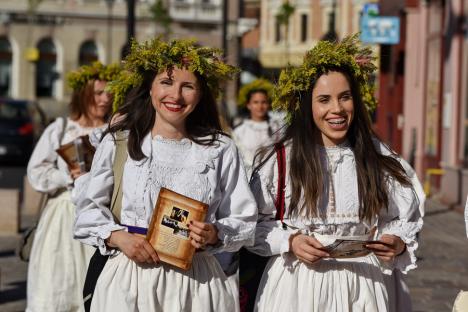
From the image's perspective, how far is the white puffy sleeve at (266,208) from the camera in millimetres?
5545

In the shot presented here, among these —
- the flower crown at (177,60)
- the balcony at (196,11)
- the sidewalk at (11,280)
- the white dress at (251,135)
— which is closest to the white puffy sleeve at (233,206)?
the flower crown at (177,60)

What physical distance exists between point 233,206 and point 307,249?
38 cm

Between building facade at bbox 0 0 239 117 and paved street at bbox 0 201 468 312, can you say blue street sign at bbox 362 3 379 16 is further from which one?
building facade at bbox 0 0 239 117

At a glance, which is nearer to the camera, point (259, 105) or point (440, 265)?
point (440, 265)

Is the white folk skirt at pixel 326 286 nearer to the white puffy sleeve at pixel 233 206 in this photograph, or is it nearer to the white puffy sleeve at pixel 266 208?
the white puffy sleeve at pixel 266 208

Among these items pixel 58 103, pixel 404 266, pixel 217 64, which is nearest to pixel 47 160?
pixel 217 64

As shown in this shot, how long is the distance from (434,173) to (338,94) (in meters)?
18.0

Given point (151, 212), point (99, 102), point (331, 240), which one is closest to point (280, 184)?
point (331, 240)

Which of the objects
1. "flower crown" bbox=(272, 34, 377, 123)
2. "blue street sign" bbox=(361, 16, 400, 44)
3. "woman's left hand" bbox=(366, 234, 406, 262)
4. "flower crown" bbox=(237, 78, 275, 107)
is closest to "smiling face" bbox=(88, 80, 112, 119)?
"flower crown" bbox=(272, 34, 377, 123)

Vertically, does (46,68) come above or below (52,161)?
above

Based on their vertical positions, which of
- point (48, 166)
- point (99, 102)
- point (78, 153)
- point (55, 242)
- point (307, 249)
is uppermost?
point (99, 102)

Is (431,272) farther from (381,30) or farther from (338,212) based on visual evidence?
(381,30)

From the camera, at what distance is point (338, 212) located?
18.3 ft

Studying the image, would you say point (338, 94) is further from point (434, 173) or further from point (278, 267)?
A: point (434, 173)
